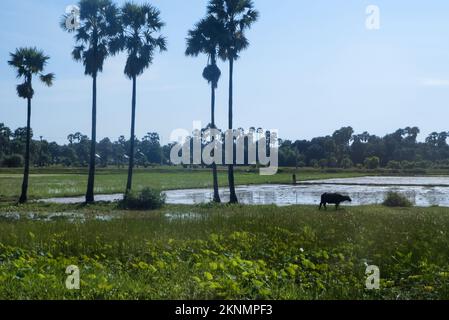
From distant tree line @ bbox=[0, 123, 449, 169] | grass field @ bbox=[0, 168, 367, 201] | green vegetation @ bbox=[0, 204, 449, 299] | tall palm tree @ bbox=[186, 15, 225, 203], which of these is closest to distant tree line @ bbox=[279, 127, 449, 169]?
distant tree line @ bbox=[0, 123, 449, 169]

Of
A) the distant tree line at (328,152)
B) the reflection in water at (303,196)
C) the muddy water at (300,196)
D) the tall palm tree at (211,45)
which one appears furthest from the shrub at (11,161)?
the tall palm tree at (211,45)

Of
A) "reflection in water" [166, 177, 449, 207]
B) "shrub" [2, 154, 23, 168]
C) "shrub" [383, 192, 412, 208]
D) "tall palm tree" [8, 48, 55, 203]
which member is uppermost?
"tall palm tree" [8, 48, 55, 203]

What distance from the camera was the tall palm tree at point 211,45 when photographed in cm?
3522

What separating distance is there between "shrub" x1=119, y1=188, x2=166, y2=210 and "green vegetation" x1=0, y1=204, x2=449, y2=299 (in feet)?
46.1

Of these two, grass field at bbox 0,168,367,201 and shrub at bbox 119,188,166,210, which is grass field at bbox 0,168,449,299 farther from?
grass field at bbox 0,168,367,201

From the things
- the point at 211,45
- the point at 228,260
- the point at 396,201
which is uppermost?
Result: the point at 211,45

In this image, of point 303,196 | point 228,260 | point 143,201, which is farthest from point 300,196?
point 228,260

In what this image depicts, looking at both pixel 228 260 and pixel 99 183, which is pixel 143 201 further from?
pixel 99 183

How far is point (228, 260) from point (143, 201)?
22824mm

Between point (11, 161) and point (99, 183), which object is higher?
point (11, 161)

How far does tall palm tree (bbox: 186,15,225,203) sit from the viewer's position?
116ft

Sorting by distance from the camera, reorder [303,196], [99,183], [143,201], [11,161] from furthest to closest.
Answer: [11,161]
[99,183]
[303,196]
[143,201]

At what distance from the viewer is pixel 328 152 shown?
135m
